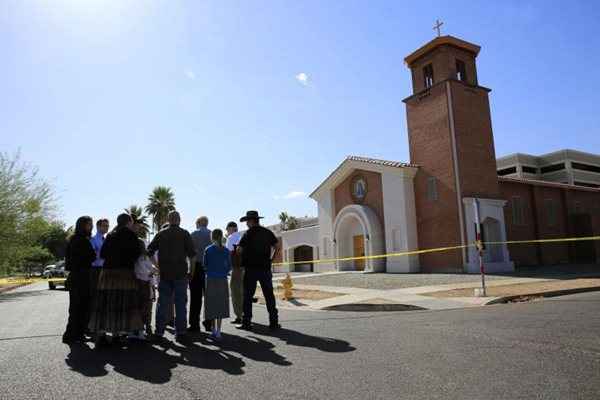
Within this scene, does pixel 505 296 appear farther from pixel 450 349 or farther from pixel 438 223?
pixel 438 223

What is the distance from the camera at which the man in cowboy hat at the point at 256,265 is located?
7.39 m

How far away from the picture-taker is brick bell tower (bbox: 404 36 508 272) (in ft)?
74.2

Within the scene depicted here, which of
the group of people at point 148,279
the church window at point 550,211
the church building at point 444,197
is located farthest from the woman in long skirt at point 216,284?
the church window at point 550,211

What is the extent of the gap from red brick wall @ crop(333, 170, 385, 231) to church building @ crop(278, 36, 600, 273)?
6 cm

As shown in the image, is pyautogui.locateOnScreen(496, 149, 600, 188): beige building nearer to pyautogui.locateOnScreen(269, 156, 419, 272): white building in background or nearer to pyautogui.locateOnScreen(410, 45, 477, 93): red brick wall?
pyautogui.locateOnScreen(410, 45, 477, 93): red brick wall

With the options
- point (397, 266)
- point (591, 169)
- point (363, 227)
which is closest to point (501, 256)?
point (397, 266)

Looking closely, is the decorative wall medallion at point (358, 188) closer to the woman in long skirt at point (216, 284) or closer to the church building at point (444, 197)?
the church building at point (444, 197)

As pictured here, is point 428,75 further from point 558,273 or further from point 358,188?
point 558,273

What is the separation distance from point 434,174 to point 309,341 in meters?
19.5

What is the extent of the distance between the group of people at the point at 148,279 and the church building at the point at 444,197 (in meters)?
15.8

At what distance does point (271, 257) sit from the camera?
25.4ft

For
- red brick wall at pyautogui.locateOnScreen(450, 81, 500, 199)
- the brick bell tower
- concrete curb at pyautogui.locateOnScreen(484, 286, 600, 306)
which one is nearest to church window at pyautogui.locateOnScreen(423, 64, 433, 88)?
the brick bell tower

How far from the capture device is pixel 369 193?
88.7 ft

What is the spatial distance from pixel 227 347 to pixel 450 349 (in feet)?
9.29
